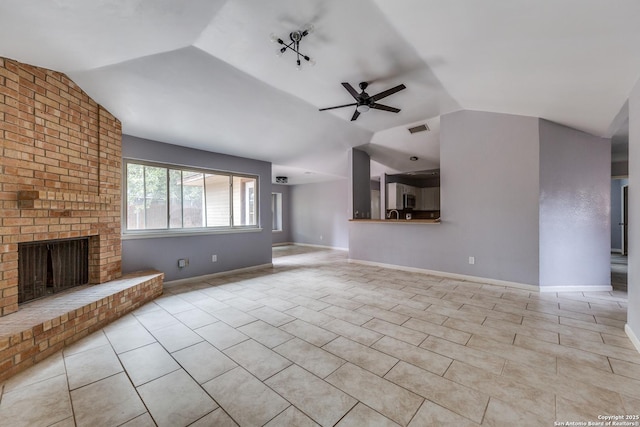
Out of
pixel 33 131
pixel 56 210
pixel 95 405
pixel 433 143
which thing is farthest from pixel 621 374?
pixel 33 131

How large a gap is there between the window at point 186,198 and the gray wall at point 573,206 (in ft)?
16.6

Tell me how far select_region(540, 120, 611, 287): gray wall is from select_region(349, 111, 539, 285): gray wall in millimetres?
160

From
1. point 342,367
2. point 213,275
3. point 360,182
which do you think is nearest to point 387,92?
point 342,367

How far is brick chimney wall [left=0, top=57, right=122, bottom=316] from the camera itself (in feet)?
7.39

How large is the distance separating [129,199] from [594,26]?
5.42 m

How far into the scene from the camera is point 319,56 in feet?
9.56

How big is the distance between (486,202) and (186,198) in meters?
5.05

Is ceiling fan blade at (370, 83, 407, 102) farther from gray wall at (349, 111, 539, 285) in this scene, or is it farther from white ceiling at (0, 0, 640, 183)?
gray wall at (349, 111, 539, 285)

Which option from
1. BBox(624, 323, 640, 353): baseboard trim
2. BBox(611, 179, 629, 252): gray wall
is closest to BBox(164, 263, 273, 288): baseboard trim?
BBox(624, 323, 640, 353): baseboard trim

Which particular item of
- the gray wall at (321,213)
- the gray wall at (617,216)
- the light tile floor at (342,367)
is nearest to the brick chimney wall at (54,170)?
the light tile floor at (342,367)

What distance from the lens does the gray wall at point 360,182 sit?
242 inches

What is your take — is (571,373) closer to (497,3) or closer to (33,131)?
(497,3)

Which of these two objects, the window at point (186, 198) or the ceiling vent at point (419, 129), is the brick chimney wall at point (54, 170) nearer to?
the window at point (186, 198)

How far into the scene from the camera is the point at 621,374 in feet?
5.94
